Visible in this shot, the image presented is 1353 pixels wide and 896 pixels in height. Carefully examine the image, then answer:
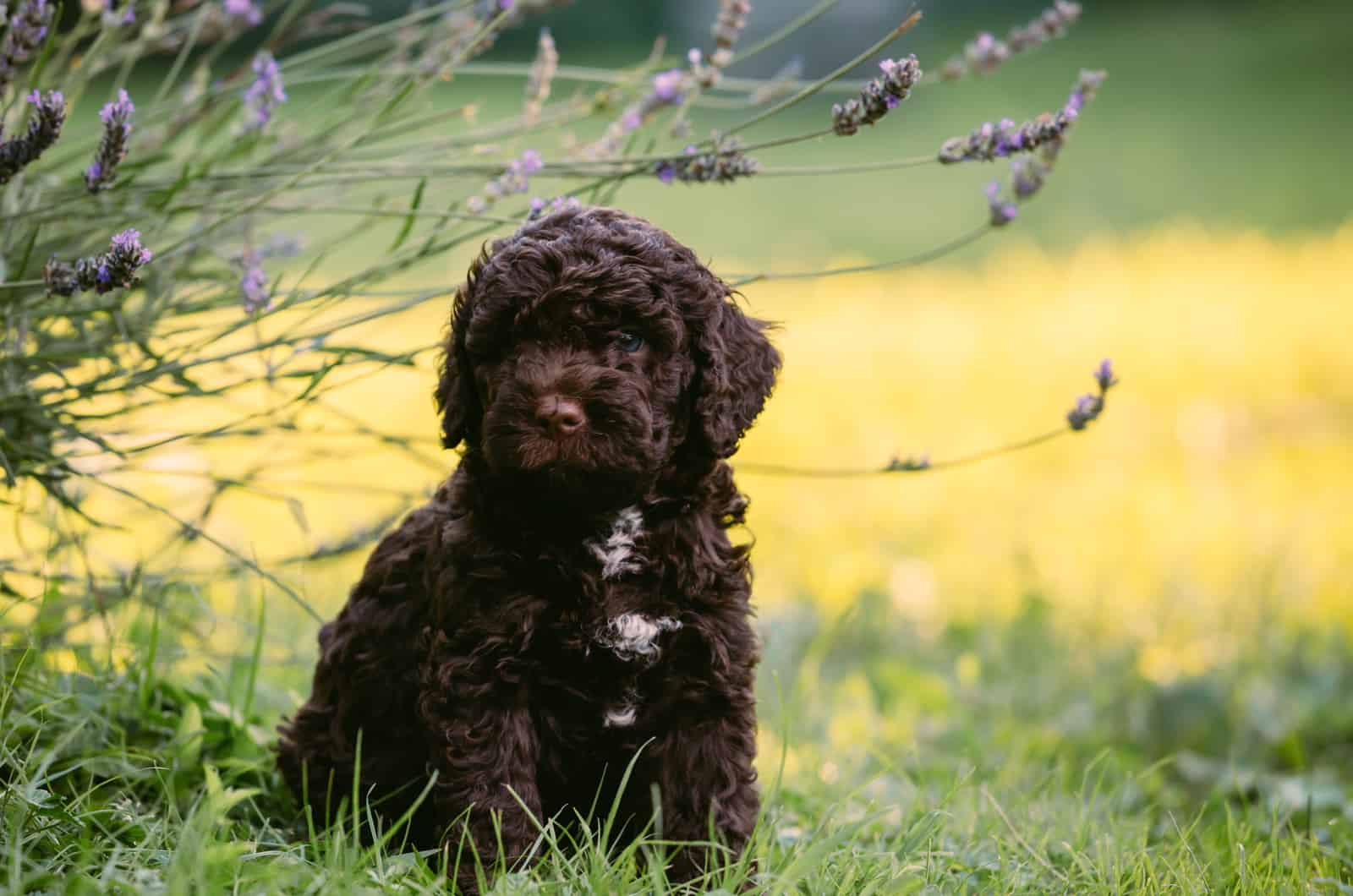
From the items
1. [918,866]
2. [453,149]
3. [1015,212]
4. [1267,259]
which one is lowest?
[1267,259]

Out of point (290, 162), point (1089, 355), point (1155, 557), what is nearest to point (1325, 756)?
point (1155, 557)

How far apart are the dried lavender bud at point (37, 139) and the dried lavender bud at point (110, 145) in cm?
14

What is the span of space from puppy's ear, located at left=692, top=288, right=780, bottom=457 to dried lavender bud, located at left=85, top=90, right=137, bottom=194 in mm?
1113

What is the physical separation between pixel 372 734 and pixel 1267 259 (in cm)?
975

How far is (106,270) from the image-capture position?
2455 mm

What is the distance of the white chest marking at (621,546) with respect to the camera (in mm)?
2762

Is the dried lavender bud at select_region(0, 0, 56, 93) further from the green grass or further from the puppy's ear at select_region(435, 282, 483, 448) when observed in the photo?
the green grass

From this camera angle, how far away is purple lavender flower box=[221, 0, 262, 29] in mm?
3213

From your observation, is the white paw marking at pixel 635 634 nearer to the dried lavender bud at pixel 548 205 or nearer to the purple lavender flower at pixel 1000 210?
the dried lavender bud at pixel 548 205

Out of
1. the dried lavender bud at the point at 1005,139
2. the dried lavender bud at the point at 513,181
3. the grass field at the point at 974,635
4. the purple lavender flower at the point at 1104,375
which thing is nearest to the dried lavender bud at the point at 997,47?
the dried lavender bud at the point at 1005,139

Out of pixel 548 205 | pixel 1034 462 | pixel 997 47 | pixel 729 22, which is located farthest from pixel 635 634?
pixel 1034 462

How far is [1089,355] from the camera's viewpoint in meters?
8.80

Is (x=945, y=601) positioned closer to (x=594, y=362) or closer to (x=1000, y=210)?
(x=1000, y=210)

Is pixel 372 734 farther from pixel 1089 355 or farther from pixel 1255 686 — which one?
pixel 1089 355
